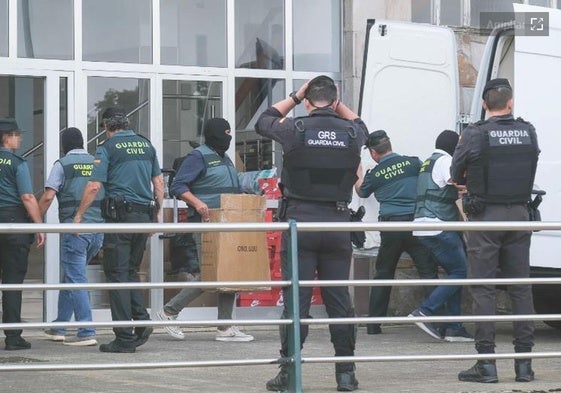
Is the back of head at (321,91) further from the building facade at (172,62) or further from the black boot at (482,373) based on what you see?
the building facade at (172,62)

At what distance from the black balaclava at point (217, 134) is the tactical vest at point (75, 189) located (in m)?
1.00

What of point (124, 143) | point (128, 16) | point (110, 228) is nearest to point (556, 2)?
point (128, 16)

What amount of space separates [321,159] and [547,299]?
14.7 ft

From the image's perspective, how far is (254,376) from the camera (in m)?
8.12

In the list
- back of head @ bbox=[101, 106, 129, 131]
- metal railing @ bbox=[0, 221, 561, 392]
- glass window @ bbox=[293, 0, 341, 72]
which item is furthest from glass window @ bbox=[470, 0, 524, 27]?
metal railing @ bbox=[0, 221, 561, 392]

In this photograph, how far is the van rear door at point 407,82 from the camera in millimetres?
11039

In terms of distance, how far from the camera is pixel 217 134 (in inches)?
405

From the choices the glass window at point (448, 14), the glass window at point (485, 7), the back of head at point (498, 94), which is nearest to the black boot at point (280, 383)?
the back of head at point (498, 94)

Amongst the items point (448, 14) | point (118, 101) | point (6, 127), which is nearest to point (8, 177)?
point (6, 127)

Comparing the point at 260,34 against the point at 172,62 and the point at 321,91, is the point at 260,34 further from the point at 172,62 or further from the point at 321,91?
the point at 321,91

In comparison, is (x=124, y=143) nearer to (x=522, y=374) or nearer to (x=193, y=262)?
(x=193, y=262)

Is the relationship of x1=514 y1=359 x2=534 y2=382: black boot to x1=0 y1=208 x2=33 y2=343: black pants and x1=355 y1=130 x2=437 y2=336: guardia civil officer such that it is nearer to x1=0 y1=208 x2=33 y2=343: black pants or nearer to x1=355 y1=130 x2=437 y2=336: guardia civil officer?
x1=355 y1=130 x2=437 y2=336: guardia civil officer

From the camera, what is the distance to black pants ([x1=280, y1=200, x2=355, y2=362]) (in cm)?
738

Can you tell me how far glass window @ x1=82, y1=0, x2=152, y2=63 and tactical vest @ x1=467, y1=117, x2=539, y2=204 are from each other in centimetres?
445
